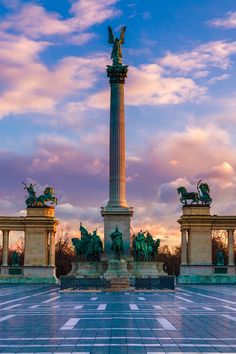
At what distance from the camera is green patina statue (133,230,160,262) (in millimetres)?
76625

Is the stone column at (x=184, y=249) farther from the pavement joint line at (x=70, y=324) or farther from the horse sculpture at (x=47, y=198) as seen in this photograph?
the pavement joint line at (x=70, y=324)

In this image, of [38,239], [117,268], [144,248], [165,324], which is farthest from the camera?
[38,239]

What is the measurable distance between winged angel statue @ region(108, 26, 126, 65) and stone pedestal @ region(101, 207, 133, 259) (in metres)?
18.6

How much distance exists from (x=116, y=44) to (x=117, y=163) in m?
15.4

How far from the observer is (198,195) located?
95062mm

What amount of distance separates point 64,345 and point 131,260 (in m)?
56.4

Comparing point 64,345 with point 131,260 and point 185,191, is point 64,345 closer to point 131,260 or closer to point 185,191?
point 131,260

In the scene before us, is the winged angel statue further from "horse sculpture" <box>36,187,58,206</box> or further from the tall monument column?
"horse sculpture" <box>36,187,58,206</box>

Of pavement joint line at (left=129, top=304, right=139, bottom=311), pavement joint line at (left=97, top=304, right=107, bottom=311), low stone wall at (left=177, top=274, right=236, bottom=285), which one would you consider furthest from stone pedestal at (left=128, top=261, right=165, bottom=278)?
pavement joint line at (left=97, top=304, right=107, bottom=311)

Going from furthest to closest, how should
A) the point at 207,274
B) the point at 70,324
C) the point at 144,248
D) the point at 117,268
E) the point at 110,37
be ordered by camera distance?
the point at 207,274, the point at 110,37, the point at 144,248, the point at 117,268, the point at 70,324

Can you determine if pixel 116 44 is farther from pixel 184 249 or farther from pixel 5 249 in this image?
pixel 5 249

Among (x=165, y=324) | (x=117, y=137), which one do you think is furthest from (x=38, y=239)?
(x=165, y=324)

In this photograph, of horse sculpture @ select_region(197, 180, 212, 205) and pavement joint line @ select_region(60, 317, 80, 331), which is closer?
pavement joint line @ select_region(60, 317, 80, 331)

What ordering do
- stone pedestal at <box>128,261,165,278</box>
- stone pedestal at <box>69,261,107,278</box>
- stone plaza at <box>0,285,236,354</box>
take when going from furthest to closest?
stone pedestal at <box>69,261,107,278</box>
stone pedestal at <box>128,261,165,278</box>
stone plaza at <box>0,285,236,354</box>
